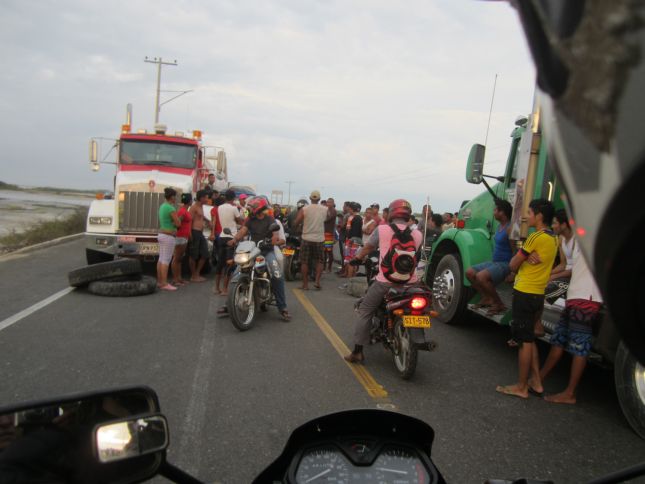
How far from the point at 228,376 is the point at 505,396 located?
2645 millimetres

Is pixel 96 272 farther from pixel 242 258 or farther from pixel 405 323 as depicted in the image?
pixel 405 323

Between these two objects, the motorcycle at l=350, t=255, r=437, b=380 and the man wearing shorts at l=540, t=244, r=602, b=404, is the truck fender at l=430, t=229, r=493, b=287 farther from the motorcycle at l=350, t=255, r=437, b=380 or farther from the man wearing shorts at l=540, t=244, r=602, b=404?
the man wearing shorts at l=540, t=244, r=602, b=404

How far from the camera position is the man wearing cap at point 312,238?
10.3 meters

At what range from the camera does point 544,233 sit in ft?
15.2

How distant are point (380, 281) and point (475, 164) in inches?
102

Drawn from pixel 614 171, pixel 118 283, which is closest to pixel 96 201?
pixel 118 283

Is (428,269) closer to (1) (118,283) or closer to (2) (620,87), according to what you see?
(1) (118,283)

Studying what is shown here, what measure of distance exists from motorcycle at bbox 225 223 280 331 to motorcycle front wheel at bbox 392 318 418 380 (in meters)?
2.25

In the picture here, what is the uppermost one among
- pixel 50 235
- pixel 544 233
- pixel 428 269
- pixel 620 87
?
pixel 620 87

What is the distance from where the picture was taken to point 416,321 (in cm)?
497

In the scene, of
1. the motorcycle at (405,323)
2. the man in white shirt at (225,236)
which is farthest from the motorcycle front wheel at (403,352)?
the man in white shirt at (225,236)

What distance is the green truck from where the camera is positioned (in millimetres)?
4098

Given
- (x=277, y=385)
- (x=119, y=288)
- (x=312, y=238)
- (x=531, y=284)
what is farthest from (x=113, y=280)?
(x=531, y=284)

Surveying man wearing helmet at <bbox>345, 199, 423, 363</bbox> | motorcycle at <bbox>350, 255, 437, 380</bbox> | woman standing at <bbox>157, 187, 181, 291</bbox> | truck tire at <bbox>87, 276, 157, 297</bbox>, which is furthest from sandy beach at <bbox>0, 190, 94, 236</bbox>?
motorcycle at <bbox>350, 255, 437, 380</bbox>
